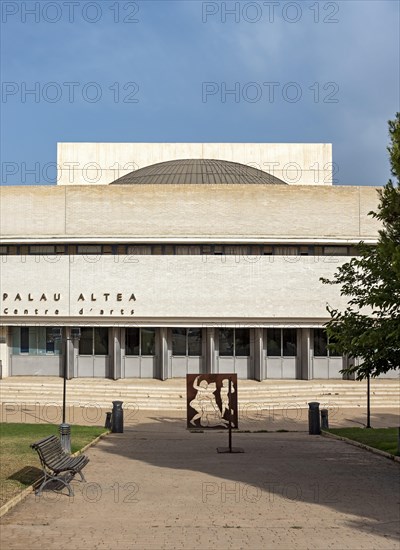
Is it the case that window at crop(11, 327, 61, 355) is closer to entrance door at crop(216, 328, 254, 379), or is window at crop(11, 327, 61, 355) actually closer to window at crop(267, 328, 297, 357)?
entrance door at crop(216, 328, 254, 379)

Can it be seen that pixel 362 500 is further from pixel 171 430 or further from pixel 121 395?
pixel 121 395

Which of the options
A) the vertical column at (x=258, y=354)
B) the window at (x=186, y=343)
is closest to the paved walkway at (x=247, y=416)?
the vertical column at (x=258, y=354)

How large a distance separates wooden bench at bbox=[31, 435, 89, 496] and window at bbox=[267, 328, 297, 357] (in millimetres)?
26199

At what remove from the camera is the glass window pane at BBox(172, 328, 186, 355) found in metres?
40.1

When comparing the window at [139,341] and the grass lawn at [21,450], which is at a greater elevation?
the window at [139,341]

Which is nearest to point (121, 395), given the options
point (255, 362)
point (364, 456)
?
point (255, 362)

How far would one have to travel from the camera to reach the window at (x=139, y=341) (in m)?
39.9

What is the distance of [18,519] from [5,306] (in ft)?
93.3

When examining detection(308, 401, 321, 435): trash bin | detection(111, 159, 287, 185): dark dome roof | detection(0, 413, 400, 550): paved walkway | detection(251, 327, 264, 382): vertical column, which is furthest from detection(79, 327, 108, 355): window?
detection(0, 413, 400, 550): paved walkway

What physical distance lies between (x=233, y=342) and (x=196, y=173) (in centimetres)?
1237

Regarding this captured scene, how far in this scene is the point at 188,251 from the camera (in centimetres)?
3975

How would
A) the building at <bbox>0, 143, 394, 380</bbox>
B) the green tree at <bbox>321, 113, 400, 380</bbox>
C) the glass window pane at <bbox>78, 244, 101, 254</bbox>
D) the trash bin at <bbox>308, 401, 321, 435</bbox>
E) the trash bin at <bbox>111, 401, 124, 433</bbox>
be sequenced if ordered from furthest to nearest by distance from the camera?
the glass window pane at <bbox>78, 244, 101, 254</bbox> < the building at <bbox>0, 143, 394, 380</bbox> < the trash bin at <bbox>308, 401, 321, 435</bbox> < the trash bin at <bbox>111, 401, 124, 433</bbox> < the green tree at <bbox>321, 113, 400, 380</bbox>

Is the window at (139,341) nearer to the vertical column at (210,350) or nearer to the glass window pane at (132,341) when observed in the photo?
the glass window pane at (132,341)

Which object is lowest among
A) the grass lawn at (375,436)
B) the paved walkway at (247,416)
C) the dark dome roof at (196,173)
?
the paved walkway at (247,416)
